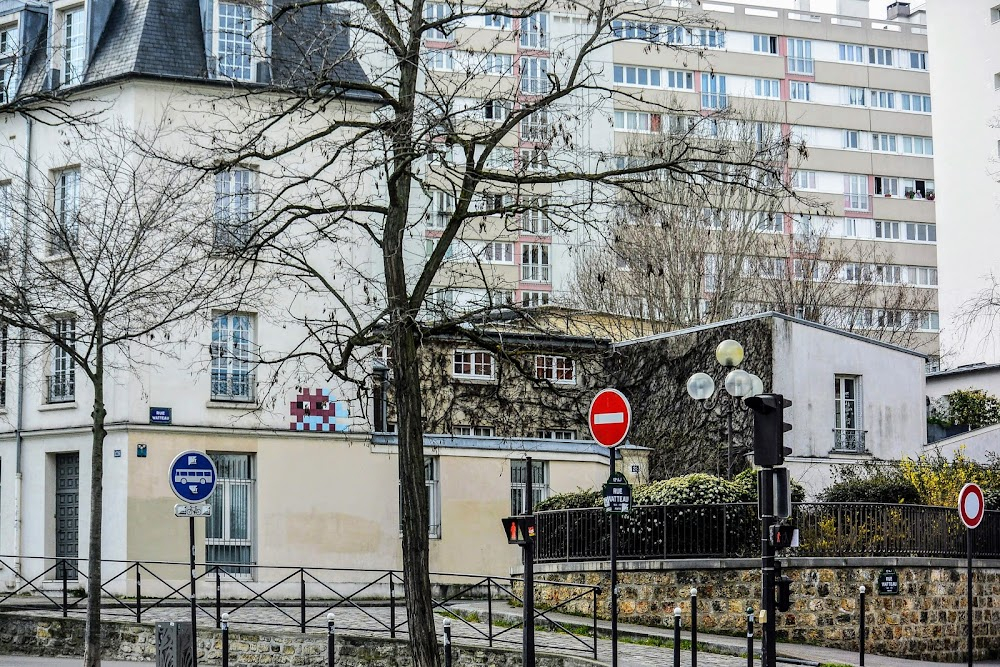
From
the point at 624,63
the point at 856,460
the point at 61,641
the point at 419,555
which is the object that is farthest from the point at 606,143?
the point at 419,555

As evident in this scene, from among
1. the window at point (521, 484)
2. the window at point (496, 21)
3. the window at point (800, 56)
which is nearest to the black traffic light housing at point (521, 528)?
the window at point (496, 21)

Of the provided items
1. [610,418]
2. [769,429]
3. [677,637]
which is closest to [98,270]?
[610,418]

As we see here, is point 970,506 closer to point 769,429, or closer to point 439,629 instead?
point 769,429

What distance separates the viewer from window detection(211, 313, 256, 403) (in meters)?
27.4

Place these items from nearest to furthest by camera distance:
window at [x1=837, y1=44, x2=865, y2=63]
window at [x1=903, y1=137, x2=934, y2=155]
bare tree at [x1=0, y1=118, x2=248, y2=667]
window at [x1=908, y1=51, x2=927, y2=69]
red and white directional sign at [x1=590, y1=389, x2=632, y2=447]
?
red and white directional sign at [x1=590, y1=389, x2=632, y2=447], bare tree at [x1=0, y1=118, x2=248, y2=667], window at [x1=837, y1=44, x2=865, y2=63], window at [x1=903, y1=137, x2=934, y2=155], window at [x1=908, y1=51, x2=927, y2=69]

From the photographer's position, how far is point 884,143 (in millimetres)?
74125

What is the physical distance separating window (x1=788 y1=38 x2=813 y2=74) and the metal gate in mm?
52764

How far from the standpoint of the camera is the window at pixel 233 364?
2742 cm

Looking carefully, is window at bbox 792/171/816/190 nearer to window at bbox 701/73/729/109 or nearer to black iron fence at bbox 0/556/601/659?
window at bbox 701/73/729/109

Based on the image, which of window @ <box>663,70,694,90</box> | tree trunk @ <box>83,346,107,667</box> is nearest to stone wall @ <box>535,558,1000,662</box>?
tree trunk @ <box>83,346,107,667</box>

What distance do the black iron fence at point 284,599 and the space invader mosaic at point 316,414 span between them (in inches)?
109

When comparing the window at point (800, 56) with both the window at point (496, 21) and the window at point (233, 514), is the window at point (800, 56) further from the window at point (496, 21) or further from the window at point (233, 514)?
the window at point (233, 514)

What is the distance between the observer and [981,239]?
55.3m

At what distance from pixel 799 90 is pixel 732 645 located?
56264mm
